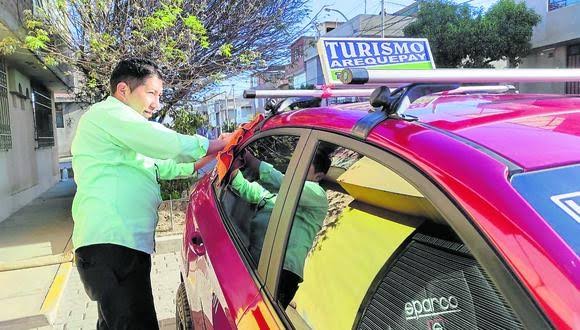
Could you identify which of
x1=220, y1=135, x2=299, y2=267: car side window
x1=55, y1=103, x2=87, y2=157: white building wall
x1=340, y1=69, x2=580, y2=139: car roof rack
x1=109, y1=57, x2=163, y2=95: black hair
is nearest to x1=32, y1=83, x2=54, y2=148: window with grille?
x1=109, y1=57, x2=163, y2=95: black hair

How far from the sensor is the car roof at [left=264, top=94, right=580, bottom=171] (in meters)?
1.06

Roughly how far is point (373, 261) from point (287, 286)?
1.01ft

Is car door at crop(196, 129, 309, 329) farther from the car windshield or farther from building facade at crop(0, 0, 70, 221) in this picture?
building facade at crop(0, 0, 70, 221)

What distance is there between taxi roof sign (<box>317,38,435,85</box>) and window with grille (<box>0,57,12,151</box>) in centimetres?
565

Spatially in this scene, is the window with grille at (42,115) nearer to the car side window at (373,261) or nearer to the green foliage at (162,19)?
the green foliage at (162,19)

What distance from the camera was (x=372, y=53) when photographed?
645cm

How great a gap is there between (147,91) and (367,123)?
5.24ft

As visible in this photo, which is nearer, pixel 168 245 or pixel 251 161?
pixel 251 161

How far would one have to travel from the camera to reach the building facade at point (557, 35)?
17.0m

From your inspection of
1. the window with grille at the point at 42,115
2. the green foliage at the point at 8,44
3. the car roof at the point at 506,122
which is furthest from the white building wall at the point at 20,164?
the car roof at the point at 506,122

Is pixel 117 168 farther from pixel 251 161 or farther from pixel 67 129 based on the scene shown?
pixel 67 129

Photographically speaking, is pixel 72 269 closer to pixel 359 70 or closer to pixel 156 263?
pixel 156 263

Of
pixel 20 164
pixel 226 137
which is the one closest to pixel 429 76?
pixel 226 137

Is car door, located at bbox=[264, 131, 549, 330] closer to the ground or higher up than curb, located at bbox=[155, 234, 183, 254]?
higher up
